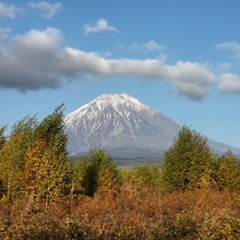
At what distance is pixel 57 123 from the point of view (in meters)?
37.9

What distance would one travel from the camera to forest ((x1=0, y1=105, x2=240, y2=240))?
38.1 ft

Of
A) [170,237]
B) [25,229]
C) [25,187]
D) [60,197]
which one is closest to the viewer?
[25,229]

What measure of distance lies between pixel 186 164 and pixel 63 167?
64.0 feet

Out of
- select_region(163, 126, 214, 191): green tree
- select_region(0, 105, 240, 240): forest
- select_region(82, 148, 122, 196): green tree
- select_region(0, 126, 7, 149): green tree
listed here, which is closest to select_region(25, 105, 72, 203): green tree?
select_region(0, 105, 240, 240): forest

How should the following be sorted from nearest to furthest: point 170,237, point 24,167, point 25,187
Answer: point 170,237
point 25,187
point 24,167

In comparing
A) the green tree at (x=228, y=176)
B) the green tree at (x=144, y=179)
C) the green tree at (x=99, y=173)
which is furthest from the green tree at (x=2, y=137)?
the green tree at (x=228, y=176)

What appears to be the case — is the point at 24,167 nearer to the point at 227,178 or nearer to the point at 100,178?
the point at 100,178

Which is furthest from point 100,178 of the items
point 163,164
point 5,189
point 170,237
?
point 170,237

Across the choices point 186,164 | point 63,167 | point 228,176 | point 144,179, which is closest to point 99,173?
point 186,164

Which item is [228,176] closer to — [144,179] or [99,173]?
[99,173]

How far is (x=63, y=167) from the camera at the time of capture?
111 ft

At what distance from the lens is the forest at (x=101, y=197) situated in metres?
11.6

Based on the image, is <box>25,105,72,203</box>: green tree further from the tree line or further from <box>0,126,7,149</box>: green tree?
<box>0,126,7,149</box>: green tree

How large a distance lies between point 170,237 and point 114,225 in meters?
2.30
